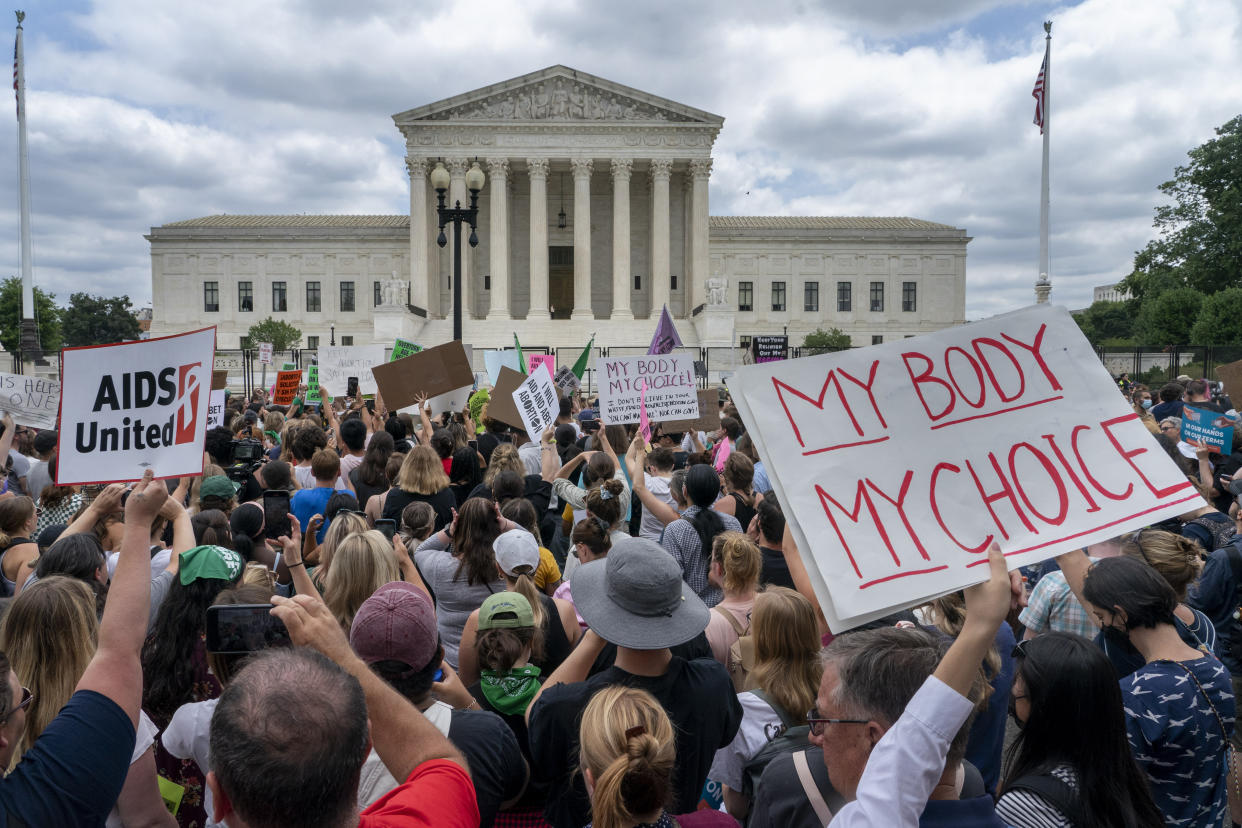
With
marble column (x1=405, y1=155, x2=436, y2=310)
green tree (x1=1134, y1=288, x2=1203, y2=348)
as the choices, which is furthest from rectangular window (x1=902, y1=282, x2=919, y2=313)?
marble column (x1=405, y1=155, x2=436, y2=310)

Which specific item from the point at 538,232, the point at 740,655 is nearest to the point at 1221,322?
the point at 538,232

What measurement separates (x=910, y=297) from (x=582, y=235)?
24293 mm

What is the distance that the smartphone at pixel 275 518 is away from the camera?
571cm

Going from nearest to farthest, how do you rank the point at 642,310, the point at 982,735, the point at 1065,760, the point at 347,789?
the point at 347,789 < the point at 1065,760 < the point at 982,735 < the point at 642,310

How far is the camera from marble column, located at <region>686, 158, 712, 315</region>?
52875mm

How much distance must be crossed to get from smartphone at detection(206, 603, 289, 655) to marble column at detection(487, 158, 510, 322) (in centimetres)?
4962

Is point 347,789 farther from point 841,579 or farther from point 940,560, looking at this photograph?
point 940,560

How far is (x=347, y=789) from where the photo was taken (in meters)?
1.80

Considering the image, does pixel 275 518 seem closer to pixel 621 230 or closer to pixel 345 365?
pixel 345 365

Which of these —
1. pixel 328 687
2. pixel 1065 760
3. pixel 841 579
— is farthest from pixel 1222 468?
pixel 328 687

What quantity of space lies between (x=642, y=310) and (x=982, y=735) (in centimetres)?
5420

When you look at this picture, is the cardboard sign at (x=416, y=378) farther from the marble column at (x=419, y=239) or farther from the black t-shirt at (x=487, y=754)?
the marble column at (x=419, y=239)

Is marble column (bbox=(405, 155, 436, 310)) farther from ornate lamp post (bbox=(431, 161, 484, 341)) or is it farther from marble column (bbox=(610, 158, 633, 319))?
ornate lamp post (bbox=(431, 161, 484, 341))

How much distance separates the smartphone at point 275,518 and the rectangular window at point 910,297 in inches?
2406
